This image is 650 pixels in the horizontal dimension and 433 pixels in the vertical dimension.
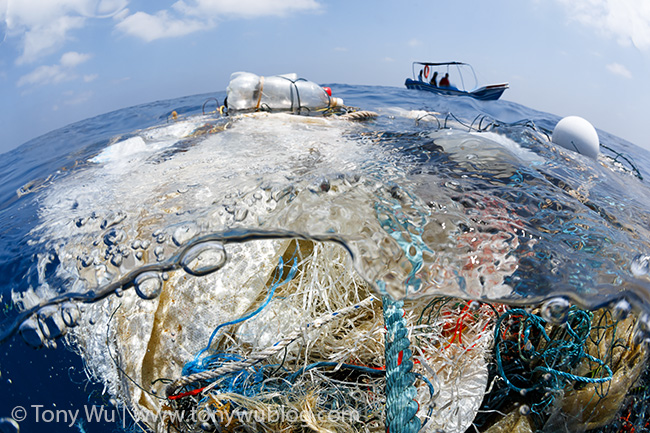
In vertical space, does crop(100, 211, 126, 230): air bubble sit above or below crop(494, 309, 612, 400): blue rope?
above

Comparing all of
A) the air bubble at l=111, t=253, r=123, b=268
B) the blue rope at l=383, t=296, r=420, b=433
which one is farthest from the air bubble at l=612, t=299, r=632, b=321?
the air bubble at l=111, t=253, r=123, b=268

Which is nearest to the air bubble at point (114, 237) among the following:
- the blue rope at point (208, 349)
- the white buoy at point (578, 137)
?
the blue rope at point (208, 349)

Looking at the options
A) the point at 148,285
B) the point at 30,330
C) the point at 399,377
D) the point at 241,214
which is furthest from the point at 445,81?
the point at 30,330

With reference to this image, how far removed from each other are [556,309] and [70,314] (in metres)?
2.88

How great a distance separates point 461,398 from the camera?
78.4 inches

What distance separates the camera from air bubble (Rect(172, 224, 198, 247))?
6.99ft

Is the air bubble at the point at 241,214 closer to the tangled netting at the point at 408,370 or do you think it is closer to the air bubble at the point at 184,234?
the air bubble at the point at 184,234

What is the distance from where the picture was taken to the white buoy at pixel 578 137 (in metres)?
4.50

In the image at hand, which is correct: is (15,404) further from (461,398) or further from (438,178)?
(438,178)

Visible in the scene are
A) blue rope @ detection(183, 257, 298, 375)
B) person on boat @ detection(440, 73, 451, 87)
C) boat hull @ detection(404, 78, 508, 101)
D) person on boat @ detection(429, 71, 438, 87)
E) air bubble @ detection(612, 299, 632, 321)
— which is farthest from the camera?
person on boat @ detection(429, 71, 438, 87)

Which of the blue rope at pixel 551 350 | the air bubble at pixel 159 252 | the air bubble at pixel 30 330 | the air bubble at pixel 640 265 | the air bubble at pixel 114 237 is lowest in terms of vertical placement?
the blue rope at pixel 551 350

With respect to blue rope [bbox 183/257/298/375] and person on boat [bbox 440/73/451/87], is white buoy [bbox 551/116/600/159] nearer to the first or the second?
blue rope [bbox 183/257/298/375]

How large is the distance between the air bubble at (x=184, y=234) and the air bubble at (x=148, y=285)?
246 mm

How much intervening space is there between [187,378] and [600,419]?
7.87 ft
